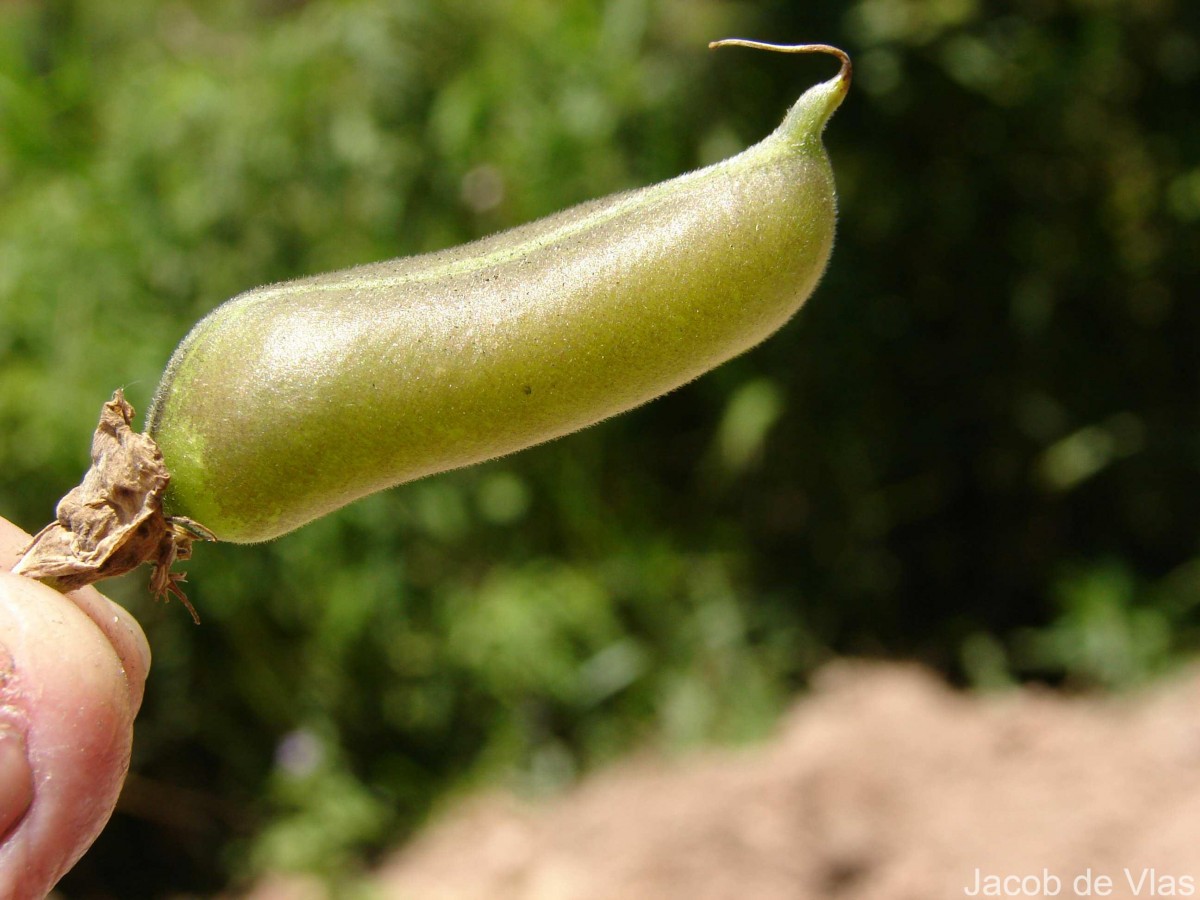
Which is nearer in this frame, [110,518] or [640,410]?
[110,518]

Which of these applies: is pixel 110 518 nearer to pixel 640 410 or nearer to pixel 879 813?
pixel 879 813

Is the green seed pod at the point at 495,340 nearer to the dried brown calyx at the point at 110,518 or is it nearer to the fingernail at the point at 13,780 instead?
the dried brown calyx at the point at 110,518

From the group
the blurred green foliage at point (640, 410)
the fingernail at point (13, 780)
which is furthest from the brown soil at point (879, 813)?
the fingernail at point (13, 780)

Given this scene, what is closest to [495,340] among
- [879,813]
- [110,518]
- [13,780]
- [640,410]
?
[110,518]

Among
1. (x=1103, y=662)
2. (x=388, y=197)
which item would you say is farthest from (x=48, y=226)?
(x=1103, y=662)

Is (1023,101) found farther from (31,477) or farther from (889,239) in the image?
(31,477)

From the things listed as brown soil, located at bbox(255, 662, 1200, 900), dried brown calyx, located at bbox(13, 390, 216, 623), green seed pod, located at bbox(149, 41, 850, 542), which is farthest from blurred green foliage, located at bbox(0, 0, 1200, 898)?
green seed pod, located at bbox(149, 41, 850, 542)
